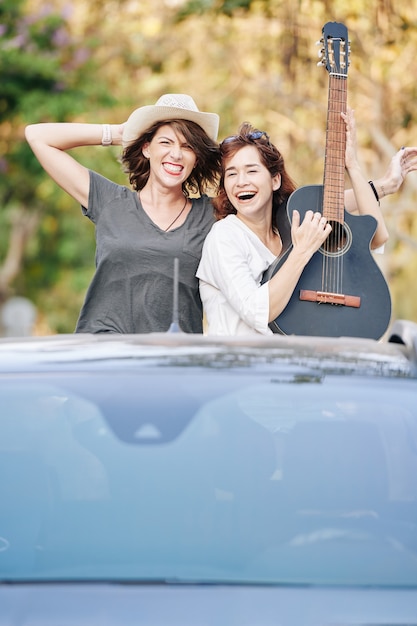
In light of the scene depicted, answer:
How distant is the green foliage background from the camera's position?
18.1 m

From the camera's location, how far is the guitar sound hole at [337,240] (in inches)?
213

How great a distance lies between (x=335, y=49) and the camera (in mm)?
6020

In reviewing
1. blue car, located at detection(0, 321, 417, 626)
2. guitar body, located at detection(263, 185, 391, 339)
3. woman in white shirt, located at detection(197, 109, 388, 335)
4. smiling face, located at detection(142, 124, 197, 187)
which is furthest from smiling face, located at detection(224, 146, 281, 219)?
blue car, located at detection(0, 321, 417, 626)

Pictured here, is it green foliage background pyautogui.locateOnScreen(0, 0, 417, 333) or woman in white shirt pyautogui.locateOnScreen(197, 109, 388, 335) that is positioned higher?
green foliage background pyautogui.locateOnScreen(0, 0, 417, 333)

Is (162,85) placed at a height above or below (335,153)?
above

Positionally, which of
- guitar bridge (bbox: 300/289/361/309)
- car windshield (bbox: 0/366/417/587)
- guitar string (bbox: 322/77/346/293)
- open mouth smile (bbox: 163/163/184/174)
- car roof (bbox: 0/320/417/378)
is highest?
open mouth smile (bbox: 163/163/184/174)

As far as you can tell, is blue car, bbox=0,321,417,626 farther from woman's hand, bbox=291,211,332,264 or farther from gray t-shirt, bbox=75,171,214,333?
gray t-shirt, bbox=75,171,214,333

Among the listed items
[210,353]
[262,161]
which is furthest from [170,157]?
[210,353]

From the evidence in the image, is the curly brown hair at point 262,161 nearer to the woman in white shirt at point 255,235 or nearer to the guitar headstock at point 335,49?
the woman in white shirt at point 255,235

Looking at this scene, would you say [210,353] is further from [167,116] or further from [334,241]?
[167,116]

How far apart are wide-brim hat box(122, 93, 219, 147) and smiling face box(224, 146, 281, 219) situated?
38 centimetres

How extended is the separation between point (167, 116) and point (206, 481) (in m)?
3.05

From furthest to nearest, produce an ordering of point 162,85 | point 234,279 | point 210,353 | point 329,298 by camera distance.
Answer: point 162,85 < point 329,298 < point 234,279 < point 210,353

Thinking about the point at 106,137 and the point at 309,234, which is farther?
the point at 106,137
